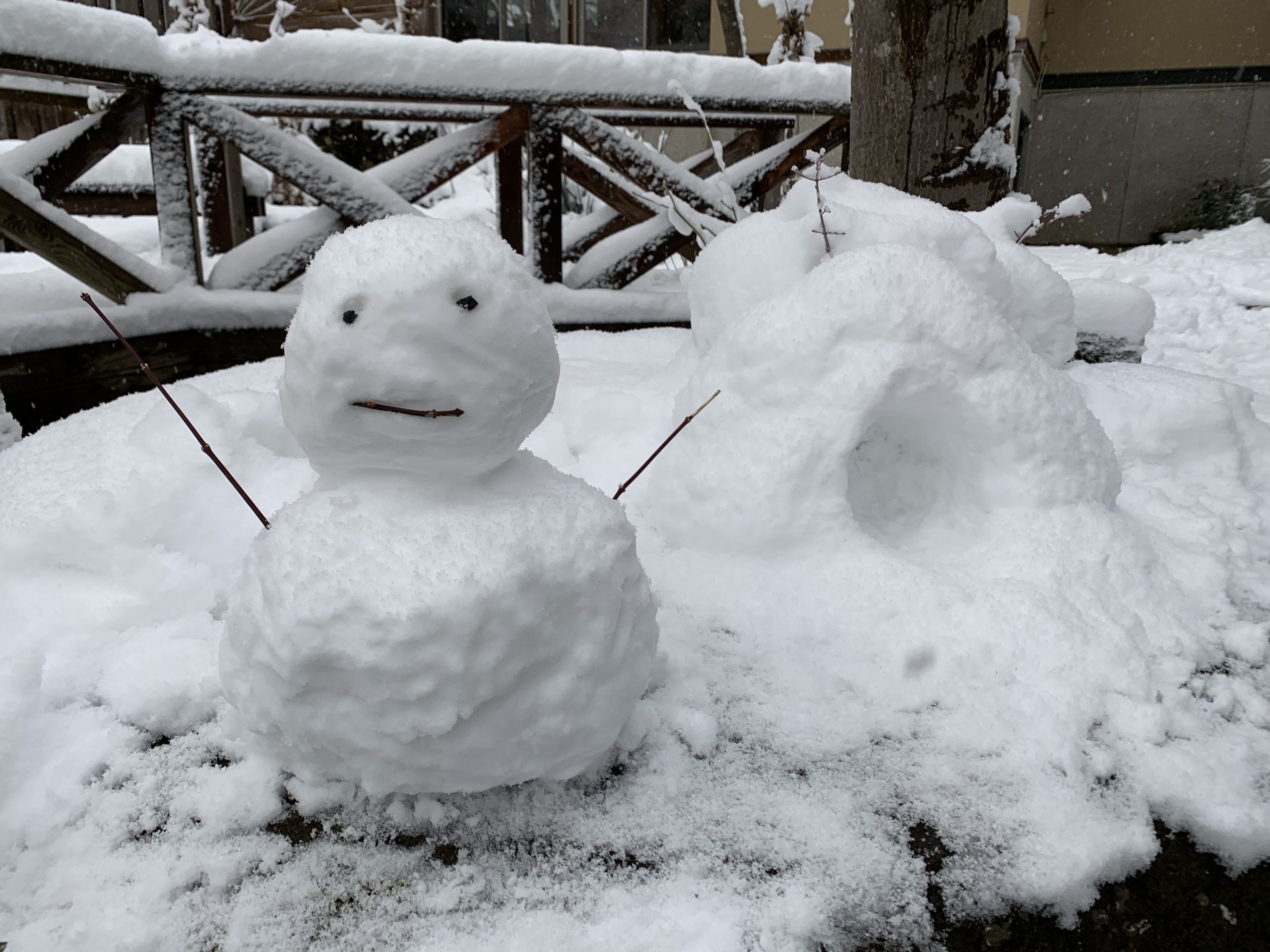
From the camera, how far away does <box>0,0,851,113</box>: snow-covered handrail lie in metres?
3.27

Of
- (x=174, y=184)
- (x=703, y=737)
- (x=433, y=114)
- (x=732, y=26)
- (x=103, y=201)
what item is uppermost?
(x=732, y=26)

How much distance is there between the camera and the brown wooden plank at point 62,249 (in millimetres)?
3322

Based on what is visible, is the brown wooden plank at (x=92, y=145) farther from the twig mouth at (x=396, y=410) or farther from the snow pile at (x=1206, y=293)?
the snow pile at (x=1206, y=293)

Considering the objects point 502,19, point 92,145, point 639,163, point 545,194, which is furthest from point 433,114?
point 502,19

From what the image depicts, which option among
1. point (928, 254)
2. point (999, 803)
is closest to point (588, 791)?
point (999, 803)

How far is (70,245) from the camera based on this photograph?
3.51 meters

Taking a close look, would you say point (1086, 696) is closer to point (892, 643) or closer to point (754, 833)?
point (892, 643)

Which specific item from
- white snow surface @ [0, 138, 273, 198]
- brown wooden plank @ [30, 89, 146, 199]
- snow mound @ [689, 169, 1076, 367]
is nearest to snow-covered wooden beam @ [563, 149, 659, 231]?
snow mound @ [689, 169, 1076, 367]

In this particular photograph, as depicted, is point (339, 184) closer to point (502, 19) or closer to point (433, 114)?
point (433, 114)

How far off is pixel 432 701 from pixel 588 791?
1.27 feet

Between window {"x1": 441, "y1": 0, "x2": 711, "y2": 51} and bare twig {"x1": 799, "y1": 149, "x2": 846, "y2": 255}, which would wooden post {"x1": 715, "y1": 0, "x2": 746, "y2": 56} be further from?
bare twig {"x1": 799, "y1": 149, "x2": 846, "y2": 255}

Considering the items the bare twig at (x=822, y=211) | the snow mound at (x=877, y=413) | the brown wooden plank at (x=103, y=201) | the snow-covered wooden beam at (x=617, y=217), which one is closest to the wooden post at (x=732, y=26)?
the snow-covered wooden beam at (x=617, y=217)

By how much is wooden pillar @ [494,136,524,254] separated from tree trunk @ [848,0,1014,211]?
6.00ft

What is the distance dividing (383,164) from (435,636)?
3.85 m
